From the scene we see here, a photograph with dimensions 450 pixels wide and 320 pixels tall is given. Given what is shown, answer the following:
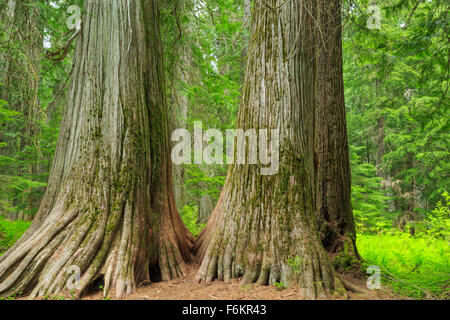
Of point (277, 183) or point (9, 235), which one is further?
point (9, 235)

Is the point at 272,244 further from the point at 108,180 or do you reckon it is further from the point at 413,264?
the point at 413,264

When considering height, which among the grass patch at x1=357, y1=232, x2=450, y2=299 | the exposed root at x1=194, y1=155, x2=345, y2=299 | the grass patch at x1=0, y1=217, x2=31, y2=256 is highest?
the exposed root at x1=194, y1=155, x2=345, y2=299

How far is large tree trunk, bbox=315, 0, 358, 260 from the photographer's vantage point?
5027 millimetres

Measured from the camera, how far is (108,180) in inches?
158

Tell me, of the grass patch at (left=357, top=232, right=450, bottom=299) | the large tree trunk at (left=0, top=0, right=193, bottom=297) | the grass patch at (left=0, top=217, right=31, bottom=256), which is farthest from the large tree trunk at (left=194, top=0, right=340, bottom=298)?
the grass patch at (left=0, top=217, right=31, bottom=256)

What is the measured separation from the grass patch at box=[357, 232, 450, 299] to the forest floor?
515mm

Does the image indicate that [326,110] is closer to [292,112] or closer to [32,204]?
[292,112]

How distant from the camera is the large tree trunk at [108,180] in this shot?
11.6ft

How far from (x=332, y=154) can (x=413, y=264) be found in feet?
9.20

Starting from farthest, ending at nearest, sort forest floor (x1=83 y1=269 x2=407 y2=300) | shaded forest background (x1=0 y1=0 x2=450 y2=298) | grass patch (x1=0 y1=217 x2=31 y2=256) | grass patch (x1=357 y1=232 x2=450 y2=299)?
1. grass patch (x1=0 y1=217 x2=31 y2=256)
2. shaded forest background (x1=0 y1=0 x2=450 y2=298)
3. grass patch (x1=357 y1=232 x2=450 y2=299)
4. forest floor (x1=83 y1=269 x2=407 y2=300)

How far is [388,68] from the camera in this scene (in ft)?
24.2

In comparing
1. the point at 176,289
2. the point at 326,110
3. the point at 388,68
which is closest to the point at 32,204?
the point at 176,289

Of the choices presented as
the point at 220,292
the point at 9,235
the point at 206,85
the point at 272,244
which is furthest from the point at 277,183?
the point at 9,235

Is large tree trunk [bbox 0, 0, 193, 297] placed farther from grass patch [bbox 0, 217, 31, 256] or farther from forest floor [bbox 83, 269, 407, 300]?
grass patch [bbox 0, 217, 31, 256]
